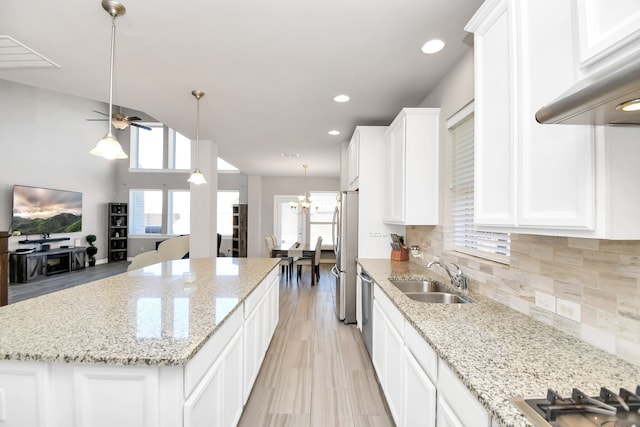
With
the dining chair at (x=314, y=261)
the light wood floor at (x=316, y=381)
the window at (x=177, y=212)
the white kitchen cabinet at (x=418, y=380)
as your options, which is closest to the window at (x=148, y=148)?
the window at (x=177, y=212)

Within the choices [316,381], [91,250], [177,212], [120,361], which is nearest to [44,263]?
[91,250]

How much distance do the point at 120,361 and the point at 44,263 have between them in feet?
26.2

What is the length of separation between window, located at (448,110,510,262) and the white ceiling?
57cm

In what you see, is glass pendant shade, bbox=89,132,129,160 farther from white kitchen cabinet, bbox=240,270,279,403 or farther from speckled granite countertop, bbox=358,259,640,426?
speckled granite countertop, bbox=358,259,640,426

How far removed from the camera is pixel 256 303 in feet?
7.53

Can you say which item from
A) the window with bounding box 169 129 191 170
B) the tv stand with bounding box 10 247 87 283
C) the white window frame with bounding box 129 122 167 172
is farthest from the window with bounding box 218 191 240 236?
the tv stand with bounding box 10 247 87 283

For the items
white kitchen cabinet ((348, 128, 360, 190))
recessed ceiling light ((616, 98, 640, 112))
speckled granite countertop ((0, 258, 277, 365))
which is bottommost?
speckled granite countertop ((0, 258, 277, 365))

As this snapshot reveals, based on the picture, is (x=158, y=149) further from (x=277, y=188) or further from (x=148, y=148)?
(x=277, y=188)

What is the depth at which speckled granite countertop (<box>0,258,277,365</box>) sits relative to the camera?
3.42 feet

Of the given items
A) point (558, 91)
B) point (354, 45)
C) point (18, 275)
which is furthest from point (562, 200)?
point (18, 275)

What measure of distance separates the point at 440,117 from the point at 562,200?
6.30ft

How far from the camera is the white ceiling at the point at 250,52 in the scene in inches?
69.8

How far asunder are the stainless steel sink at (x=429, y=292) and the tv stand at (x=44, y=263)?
25.9 ft

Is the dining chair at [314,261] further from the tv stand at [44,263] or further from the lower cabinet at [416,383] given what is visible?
the tv stand at [44,263]
